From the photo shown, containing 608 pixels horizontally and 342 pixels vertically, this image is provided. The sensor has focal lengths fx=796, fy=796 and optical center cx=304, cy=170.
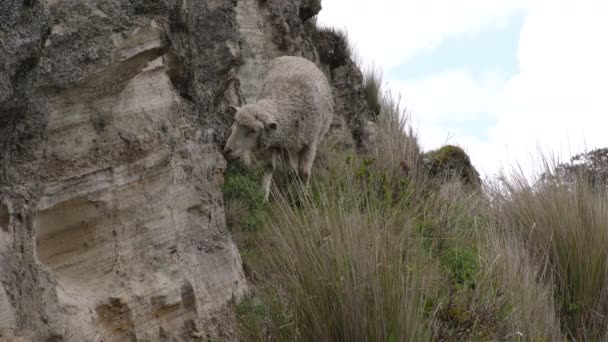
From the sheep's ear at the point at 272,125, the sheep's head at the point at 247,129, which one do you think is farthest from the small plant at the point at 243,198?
the sheep's ear at the point at 272,125

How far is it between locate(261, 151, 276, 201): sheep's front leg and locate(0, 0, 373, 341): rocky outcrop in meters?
1.94

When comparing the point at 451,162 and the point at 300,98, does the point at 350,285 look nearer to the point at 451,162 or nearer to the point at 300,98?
the point at 300,98

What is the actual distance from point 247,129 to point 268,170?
612 mm

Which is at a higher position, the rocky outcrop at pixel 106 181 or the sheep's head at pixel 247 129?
the sheep's head at pixel 247 129

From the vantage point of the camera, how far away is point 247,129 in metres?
7.48

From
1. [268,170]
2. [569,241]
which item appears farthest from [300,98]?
[569,241]

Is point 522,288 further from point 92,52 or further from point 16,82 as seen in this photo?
point 16,82

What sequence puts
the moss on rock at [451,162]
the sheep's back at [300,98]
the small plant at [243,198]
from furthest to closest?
the moss on rock at [451,162] → the sheep's back at [300,98] → the small plant at [243,198]

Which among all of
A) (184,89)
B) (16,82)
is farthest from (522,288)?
(16,82)

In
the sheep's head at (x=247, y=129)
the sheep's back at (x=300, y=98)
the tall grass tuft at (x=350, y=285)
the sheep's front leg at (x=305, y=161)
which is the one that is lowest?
the tall grass tuft at (x=350, y=285)

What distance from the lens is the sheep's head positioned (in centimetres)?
729

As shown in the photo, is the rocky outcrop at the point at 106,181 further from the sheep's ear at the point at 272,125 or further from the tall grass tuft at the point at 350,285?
the sheep's ear at the point at 272,125

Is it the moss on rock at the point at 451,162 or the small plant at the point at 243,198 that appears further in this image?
the moss on rock at the point at 451,162

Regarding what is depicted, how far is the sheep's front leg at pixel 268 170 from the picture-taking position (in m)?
7.70
